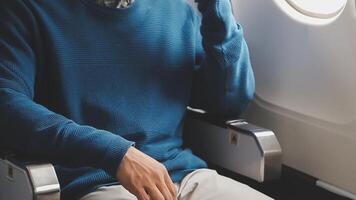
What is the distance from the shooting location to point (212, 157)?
185 cm

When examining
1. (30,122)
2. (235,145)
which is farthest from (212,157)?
(30,122)

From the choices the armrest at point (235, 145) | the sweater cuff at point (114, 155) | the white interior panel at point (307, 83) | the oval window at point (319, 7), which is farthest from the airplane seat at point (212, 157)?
the oval window at point (319, 7)

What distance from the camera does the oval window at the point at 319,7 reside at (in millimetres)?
1835

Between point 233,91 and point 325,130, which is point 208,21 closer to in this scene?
point 233,91

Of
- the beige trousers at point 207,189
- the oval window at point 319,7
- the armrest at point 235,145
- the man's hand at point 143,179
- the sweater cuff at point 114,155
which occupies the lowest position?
the beige trousers at point 207,189

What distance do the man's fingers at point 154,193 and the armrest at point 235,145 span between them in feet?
1.29

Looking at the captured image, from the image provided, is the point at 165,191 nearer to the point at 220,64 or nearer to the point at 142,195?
the point at 142,195

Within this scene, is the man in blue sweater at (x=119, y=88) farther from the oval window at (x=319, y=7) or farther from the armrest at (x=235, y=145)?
the oval window at (x=319, y=7)

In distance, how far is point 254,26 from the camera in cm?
202

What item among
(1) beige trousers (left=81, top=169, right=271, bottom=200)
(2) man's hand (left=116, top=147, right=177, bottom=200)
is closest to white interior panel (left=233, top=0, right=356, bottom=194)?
(1) beige trousers (left=81, top=169, right=271, bottom=200)

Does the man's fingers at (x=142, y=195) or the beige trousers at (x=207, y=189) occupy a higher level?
the man's fingers at (x=142, y=195)

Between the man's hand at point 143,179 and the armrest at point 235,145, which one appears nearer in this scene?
the man's hand at point 143,179

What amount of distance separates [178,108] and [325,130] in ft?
1.45

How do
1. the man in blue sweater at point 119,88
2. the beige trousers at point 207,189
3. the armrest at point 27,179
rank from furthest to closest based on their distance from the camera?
1. the beige trousers at point 207,189
2. the man in blue sweater at point 119,88
3. the armrest at point 27,179
